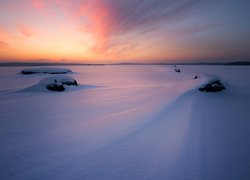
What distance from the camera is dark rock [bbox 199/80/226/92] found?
692 cm

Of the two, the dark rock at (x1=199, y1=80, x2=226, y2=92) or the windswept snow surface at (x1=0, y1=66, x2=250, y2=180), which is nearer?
the windswept snow surface at (x1=0, y1=66, x2=250, y2=180)

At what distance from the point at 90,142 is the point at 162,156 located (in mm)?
1344

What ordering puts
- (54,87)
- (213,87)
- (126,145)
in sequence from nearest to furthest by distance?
(126,145), (213,87), (54,87)

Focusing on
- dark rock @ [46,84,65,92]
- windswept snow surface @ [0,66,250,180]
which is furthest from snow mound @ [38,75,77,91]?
windswept snow surface @ [0,66,250,180]

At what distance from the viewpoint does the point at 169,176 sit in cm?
183

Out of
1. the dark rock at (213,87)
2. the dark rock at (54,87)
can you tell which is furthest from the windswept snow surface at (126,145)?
the dark rock at (54,87)

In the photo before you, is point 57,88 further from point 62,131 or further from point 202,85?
point 202,85

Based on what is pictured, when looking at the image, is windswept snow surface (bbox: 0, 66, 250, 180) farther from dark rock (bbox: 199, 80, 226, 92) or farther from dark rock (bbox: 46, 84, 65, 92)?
dark rock (bbox: 46, 84, 65, 92)

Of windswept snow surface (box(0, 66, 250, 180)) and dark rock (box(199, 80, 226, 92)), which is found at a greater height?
dark rock (box(199, 80, 226, 92))

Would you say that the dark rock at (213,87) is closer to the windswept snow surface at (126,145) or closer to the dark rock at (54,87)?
the windswept snow surface at (126,145)

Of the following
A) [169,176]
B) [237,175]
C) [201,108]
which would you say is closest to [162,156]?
[169,176]

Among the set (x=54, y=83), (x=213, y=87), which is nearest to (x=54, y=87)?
(x=54, y=83)

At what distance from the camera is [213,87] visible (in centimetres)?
702

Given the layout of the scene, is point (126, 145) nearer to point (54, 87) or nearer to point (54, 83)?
point (54, 87)
